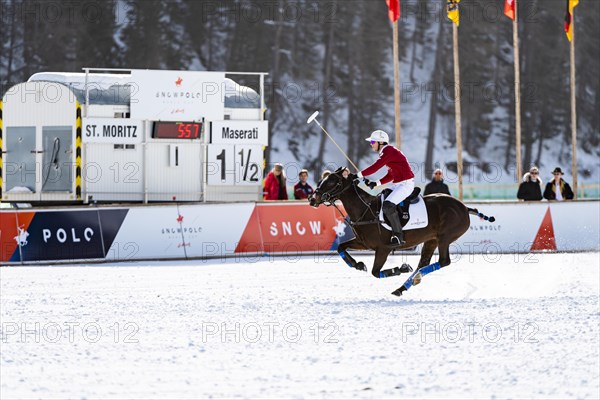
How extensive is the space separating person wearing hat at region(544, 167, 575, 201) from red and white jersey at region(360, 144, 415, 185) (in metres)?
11.5

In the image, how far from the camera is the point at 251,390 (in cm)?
776

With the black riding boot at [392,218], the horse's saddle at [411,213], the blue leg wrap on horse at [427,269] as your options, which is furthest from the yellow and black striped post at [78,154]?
the blue leg wrap on horse at [427,269]

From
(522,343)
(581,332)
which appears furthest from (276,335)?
(581,332)

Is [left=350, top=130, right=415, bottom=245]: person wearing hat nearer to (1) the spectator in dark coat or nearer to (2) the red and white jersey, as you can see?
(2) the red and white jersey

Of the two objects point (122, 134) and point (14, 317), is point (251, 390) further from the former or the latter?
point (122, 134)

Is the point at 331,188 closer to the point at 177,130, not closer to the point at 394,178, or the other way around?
the point at 394,178

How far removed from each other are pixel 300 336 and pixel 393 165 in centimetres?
Answer: 490

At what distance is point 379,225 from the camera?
14.9m

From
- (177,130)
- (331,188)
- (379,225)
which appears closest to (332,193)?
(331,188)

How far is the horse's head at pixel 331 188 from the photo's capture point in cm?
1480

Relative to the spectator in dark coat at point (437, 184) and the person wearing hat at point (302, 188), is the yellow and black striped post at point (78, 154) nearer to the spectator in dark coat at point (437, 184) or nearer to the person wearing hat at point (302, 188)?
the person wearing hat at point (302, 188)

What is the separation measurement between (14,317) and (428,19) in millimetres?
68414

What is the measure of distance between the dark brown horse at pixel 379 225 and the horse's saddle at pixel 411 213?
0.08 meters

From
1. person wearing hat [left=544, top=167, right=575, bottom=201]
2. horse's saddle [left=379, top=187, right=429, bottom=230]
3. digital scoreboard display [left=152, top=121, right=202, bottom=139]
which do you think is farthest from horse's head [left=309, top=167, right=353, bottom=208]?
person wearing hat [left=544, top=167, right=575, bottom=201]
